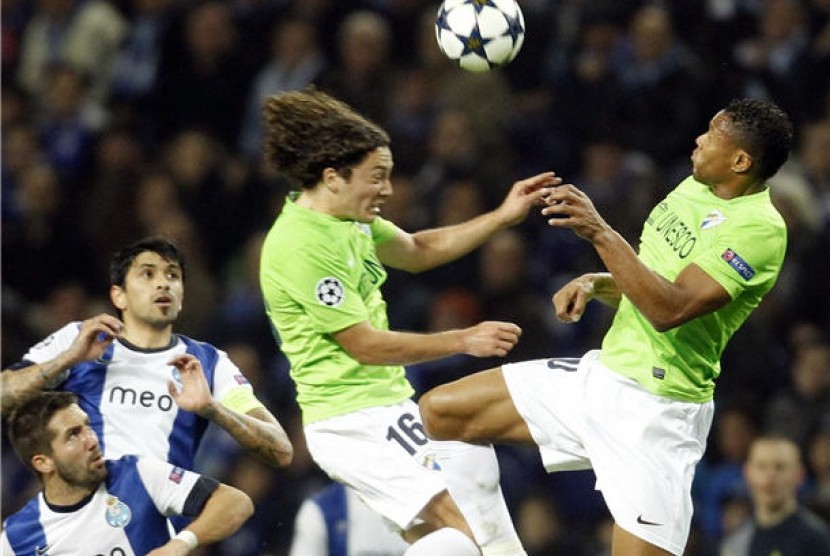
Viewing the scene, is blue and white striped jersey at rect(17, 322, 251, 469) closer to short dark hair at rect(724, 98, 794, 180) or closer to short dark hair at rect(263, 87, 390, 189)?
short dark hair at rect(263, 87, 390, 189)

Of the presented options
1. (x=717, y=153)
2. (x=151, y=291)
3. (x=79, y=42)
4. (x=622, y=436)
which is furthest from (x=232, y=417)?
(x=79, y=42)

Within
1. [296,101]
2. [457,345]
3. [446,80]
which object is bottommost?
[446,80]

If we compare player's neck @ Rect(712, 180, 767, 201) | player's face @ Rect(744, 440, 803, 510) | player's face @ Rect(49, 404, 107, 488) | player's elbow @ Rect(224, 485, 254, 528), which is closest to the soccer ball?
A: player's neck @ Rect(712, 180, 767, 201)

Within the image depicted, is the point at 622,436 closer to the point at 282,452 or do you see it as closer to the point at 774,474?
the point at 282,452

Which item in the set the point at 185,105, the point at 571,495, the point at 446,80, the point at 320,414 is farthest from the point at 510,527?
the point at 185,105

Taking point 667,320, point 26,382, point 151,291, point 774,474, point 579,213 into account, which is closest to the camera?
point 579,213

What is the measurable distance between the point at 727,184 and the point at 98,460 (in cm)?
243

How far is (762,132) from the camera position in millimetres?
6027

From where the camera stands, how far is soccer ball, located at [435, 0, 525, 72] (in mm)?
6684

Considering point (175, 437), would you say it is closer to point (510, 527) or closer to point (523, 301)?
point (510, 527)

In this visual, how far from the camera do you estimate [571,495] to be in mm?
9742

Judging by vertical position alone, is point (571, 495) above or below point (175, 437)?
below

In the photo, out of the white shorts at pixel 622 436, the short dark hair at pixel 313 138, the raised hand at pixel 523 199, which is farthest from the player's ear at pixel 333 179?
the white shorts at pixel 622 436

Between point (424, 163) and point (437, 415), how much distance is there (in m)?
4.58
